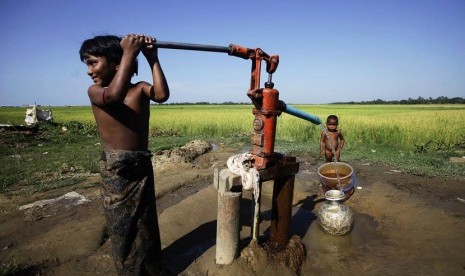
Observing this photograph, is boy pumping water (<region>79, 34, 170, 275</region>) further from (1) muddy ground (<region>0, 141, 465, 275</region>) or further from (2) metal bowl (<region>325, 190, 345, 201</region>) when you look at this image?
(2) metal bowl (<region>325, 190, 345, 201</region>)

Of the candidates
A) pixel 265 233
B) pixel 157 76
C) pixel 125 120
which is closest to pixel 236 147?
pixel 265 233

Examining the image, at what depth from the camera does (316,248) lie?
125 inches

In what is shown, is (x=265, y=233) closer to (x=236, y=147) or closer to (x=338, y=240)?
(x=338, y=240)

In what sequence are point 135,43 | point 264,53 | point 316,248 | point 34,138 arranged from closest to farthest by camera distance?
point 135,43, point 264,53, point 316,248, point 34,138

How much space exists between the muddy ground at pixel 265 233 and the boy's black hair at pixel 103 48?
180 cm

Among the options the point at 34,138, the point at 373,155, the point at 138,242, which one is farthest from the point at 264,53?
the point at 34,138

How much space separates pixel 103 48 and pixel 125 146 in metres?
0.65

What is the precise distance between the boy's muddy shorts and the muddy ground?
480 mm

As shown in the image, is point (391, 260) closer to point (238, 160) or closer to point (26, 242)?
point (238, 160)

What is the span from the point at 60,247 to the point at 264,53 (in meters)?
2.67

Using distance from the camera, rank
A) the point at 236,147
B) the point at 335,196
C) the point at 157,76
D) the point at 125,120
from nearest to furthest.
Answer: the point at 157,76, the point at 125,120, the point at 335,196, the point at 236,147

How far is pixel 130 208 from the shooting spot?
6.68 ft

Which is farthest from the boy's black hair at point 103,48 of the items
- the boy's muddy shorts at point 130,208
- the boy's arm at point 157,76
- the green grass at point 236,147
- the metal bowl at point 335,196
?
the green grass at point 236,147

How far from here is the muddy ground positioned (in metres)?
2.62
